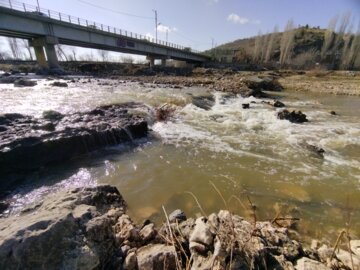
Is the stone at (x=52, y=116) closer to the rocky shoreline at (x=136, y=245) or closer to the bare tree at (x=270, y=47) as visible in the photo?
the rocky shoreline at (x=136, y=245)

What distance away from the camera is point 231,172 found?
5473mm

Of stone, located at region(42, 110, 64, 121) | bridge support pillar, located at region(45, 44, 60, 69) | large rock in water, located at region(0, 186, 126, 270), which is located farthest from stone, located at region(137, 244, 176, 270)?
bridge support pillar, located at region(45, 44, 60, 69)

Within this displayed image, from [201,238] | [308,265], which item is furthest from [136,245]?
[308,265]

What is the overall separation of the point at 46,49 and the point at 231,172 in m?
31.7

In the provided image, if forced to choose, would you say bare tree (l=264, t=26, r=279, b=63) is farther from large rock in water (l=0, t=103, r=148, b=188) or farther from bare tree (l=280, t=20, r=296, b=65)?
large rock in water (l=0, t=103, r=148, b=188)

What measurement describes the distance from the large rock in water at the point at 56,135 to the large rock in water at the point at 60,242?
3.48 m

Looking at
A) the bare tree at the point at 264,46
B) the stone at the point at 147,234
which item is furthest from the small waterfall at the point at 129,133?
the bare tree at the point at 264,46

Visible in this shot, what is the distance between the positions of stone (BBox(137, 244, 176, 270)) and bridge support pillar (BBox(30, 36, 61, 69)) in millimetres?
32783

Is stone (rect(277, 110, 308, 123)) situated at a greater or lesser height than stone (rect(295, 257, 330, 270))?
lesser

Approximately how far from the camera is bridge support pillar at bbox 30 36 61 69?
2796 centimetres

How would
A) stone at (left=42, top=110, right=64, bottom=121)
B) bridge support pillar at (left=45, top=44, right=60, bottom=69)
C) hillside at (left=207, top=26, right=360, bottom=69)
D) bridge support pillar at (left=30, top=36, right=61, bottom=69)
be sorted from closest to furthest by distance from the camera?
1. stone at (left=42, top=110, right=64, bottom=121)
2. bridge support pillar at (left=30, top=36, right=61, bottom=69)
3. bridge support pillar at (left=45, top=44, right=60, bottom=69)
4. hillside at (left=207, top=26, right=360, bottom=69)

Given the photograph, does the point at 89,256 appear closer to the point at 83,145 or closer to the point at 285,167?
the point at 83,145

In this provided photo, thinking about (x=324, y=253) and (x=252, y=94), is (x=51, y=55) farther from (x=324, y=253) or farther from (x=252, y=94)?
(x=324, y=253)

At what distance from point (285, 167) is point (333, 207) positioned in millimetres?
1703
